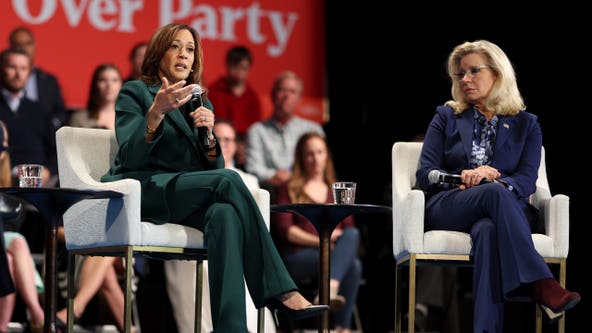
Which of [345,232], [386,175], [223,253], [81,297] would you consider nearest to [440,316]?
[345,232]

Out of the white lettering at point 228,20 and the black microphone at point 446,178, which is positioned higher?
the white lettering at point 228,20

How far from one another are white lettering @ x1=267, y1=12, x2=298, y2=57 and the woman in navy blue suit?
121 inches

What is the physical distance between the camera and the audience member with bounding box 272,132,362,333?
5.78 m

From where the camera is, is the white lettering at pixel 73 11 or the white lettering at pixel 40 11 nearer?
the white lettering at pixel 40 11

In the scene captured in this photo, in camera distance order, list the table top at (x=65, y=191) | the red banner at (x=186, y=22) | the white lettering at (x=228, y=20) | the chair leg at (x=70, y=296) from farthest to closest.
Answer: the white lettering at (x=228, y=20) < the red banner at (x=186, y=22) < the chair leg at (x=70, y=296) < the table top at (x=65, y=191)

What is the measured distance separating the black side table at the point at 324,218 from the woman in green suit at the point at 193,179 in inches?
15.2

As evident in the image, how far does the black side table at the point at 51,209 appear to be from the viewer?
373cm

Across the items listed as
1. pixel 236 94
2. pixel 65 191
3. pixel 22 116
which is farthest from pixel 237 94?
pixel 65 191

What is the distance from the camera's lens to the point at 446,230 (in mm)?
4242

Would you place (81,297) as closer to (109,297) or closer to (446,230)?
(109,297)

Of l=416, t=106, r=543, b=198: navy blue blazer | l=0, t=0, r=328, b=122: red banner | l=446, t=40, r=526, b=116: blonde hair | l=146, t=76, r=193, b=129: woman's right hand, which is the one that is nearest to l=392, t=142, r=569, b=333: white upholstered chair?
l=416, t=106, r=543, b=198: navy blue blazer

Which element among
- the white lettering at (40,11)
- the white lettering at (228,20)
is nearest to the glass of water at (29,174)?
the white lettering at (40,11)

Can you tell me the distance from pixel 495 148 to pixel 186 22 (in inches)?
135

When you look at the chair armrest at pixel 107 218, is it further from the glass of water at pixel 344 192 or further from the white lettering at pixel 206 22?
the white lettering at pixel 206 22
